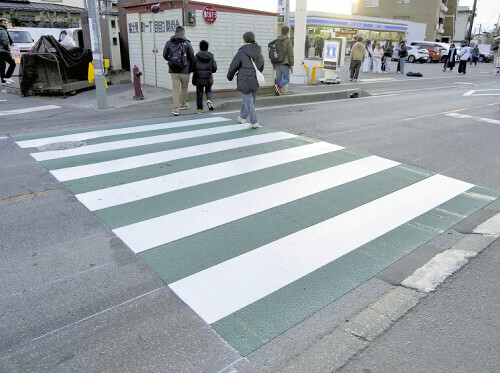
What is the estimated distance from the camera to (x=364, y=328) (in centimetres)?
290

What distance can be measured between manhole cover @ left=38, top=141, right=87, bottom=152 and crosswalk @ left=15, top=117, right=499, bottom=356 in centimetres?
10

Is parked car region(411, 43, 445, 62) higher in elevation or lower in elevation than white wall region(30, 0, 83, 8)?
lower

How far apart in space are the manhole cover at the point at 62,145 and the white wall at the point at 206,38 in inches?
226

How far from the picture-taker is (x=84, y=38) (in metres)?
17.1

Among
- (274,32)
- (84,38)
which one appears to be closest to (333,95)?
(274,32)

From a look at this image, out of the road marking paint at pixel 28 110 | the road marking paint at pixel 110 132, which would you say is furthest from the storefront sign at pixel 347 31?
the road marking paint at pixel 28 110

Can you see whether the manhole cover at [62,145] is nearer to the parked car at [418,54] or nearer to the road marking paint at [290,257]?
the road marking paint at [290,257]

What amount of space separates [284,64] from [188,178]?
334 inches

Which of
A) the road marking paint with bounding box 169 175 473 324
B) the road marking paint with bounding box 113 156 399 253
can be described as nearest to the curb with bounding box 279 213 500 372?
the road marking paint with bounding box 169 175 473 324

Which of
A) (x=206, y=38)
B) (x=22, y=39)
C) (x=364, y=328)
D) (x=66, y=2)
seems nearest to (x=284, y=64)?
(x=206, y=38)

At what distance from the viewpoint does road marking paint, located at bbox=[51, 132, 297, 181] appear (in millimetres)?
5895

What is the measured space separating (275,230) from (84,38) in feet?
52.8

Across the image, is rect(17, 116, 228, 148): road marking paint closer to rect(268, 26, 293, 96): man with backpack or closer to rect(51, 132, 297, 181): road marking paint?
rect(51, 132, 297, 181): road marking paint

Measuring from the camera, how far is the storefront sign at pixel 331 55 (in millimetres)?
18094
